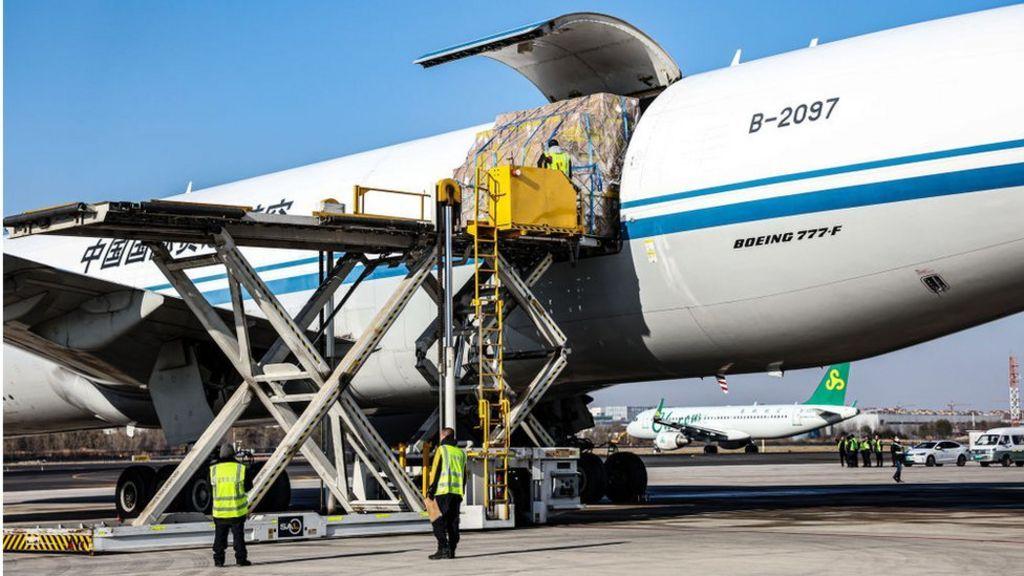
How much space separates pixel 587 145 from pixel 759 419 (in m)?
77.3

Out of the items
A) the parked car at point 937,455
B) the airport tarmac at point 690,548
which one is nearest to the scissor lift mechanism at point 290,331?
the airport tarmac at point 690,548

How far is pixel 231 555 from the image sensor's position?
15414 mm

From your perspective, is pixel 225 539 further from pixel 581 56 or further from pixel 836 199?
pixel 581 56

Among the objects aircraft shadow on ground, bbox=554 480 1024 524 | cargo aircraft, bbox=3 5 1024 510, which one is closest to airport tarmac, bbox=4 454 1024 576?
aircraft shadow on ground, bbox=554 480 1024 524

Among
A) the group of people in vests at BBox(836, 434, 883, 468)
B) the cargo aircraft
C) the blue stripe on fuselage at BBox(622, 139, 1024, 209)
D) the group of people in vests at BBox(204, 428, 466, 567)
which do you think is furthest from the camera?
the group of people in vests at BBox(836, 434, 883, 468)

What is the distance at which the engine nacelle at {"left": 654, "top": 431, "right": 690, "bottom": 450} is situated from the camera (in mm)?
93125

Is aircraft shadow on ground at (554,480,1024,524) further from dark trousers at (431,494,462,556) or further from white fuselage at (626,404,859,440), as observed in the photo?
white fuselage at (626,404,859,440)

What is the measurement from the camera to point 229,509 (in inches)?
574

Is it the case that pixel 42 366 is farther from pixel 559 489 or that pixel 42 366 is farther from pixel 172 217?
pixel 559 489

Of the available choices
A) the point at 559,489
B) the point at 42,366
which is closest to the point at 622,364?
the point at 559,489

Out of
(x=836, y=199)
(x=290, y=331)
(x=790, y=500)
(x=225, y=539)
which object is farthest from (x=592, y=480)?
(x=225, y=539)

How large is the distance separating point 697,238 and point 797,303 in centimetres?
176

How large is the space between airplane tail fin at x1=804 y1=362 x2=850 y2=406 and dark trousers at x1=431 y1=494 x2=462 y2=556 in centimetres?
7898

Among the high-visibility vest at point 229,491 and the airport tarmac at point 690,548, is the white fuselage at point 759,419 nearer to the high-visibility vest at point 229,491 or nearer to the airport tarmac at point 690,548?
the airport tarmac at point 690,548
